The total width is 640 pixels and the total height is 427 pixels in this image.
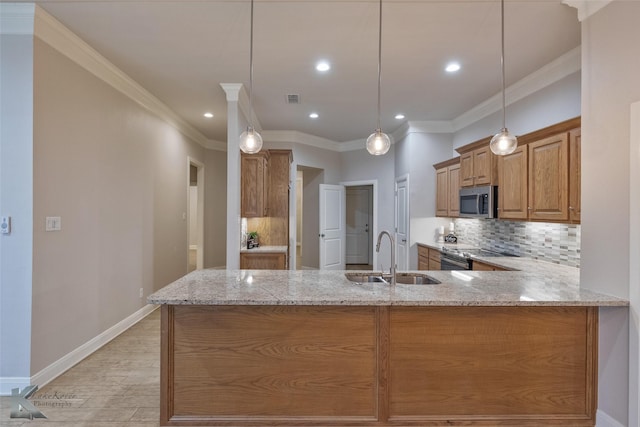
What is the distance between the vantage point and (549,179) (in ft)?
9.79

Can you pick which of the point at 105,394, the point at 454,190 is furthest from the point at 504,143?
the point at 105,394

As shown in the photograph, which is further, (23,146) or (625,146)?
(23,146)

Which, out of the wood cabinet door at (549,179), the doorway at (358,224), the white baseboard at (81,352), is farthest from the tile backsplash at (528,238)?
the white baseboard at (81,352)

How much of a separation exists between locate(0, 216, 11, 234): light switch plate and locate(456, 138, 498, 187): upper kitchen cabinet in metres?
4.59

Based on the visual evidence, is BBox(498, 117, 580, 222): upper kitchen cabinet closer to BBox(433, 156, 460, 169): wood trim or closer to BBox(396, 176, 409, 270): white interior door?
BBox(433, 156, 460, 169): wood trim

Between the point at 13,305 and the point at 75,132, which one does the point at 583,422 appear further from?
the point at 75,132

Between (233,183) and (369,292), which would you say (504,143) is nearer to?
(369,292)

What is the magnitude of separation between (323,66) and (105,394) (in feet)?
11.3

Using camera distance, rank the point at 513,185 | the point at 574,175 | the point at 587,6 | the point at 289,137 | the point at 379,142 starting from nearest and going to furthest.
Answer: the point at 587,6
the point at 379,142
the point at 574,175
the point at 513,185
the point at 289,137

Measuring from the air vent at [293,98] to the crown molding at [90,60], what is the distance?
5.81 feet

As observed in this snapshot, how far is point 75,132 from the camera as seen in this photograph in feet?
9.43

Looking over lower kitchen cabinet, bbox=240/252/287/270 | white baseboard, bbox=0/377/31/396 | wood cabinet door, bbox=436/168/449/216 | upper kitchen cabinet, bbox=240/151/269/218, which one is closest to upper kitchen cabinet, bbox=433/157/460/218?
wood cabinet door, bbox=436/168/449/216

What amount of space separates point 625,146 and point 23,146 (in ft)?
13.3

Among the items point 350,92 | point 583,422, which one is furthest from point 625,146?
point 350,92
